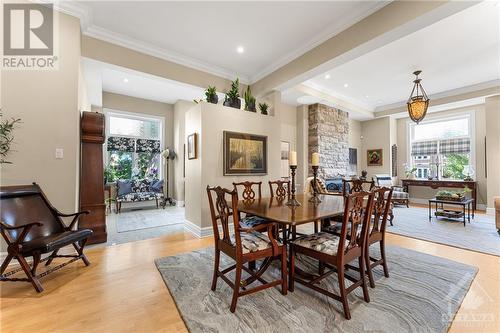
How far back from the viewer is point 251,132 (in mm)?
4234

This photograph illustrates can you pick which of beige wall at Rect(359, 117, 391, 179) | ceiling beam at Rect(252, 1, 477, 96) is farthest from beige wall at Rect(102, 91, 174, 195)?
beige wall at Rect(359, 117, 391, 179)

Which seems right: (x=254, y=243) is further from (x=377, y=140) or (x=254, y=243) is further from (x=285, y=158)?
(x=377, y=140)

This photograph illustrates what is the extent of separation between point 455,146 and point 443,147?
0.92 feet

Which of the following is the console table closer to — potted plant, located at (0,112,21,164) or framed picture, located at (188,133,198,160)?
framed picture, located at (188,133,198,160)

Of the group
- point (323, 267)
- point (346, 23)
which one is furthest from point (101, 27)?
point (323, 267)

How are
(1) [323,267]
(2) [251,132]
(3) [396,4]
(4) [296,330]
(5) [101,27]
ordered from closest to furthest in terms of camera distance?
1. (4) [296,330]
2. (1) [323,267]
3. (3) [396,4]
4. (5) [101,27]
5. (2) [251,132]

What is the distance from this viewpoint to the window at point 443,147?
637 centimetres

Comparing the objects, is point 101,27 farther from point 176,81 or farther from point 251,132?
point 251,132

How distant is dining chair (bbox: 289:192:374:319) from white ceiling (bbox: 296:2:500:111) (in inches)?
126

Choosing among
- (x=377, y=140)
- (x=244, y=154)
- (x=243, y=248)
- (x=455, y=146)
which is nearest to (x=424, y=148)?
(x=455, y=146)

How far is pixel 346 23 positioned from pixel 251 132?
2.23m

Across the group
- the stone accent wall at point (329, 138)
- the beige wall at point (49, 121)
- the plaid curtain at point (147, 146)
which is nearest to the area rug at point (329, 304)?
the beige wall at point (49, 121)
